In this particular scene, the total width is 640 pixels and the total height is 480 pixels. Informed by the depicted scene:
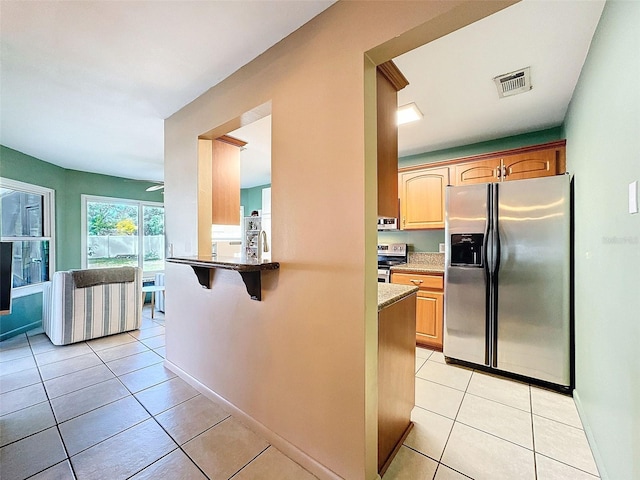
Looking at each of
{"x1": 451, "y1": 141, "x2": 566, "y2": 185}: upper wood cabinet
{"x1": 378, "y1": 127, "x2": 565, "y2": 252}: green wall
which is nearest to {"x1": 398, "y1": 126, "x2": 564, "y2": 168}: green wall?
{"x1": 378, "y1": 127, "x2": 565, "y2": 252}: green wall

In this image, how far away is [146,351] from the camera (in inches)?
122

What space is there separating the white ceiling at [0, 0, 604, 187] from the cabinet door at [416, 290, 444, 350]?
1.82 meters

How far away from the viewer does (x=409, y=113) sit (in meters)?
2.50

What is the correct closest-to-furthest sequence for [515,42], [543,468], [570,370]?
[543,468] → [515,42] → [570,370]

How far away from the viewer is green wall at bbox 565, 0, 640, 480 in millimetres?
1092

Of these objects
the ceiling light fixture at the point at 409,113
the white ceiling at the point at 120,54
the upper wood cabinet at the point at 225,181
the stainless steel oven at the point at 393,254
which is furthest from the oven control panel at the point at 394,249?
the white ceiling at the point at 120,54

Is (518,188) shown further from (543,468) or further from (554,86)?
(543,468)

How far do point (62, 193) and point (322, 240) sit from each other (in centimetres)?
525

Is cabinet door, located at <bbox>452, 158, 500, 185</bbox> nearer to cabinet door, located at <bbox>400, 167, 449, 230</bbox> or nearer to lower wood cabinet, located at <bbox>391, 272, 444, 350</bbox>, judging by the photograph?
cabinet door, located at <bbox>400, 167, 449, 230</bbox>

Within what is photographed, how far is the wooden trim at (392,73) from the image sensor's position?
4.80ft

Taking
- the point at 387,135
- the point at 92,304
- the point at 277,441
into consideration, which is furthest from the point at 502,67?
the point at 92,304

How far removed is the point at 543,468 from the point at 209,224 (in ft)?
8.94

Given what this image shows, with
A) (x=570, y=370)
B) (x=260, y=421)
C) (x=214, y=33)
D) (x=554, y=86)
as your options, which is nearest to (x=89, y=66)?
(x=214, y=33)

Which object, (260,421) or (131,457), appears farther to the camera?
(260,421)
